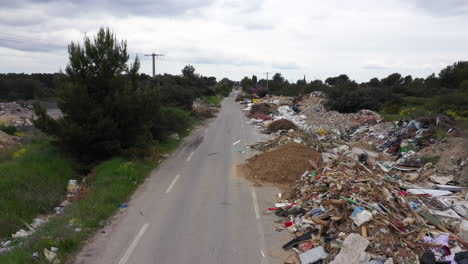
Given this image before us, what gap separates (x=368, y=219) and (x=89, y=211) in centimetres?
663

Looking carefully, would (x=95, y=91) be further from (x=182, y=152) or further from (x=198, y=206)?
(x=198, y=206)

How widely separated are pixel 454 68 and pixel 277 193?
56.4 metres

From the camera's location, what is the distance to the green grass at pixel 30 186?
947 cm

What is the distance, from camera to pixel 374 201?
25.2ft

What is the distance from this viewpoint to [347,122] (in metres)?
25.0

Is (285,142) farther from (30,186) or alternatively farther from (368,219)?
(30,186)

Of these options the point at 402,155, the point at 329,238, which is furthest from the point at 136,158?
the point at 402,155

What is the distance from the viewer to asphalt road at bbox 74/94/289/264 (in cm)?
623

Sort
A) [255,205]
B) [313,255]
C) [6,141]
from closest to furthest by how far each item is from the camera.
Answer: [313,255] < [255,205] < [6,141]

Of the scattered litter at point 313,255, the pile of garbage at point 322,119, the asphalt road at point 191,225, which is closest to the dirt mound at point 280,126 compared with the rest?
the pile of garbage at point 322,119

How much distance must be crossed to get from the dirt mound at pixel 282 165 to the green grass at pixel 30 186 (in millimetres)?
6840

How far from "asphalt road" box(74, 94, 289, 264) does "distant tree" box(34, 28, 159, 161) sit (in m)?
2.59

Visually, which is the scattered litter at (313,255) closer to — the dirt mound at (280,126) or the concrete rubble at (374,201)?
the concrete rubble at (374,201)

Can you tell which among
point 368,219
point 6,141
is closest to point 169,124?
point 6,141
